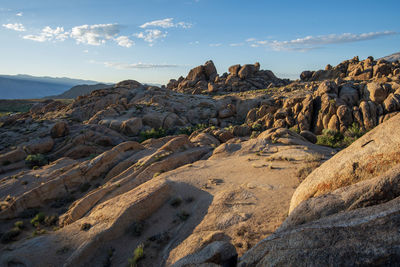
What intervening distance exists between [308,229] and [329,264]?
3.67ft

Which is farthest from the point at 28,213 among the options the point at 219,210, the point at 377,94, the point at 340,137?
the point at 377,94

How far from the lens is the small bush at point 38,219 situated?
643 inches

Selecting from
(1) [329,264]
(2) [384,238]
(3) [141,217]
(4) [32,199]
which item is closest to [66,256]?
(3) [141,217]

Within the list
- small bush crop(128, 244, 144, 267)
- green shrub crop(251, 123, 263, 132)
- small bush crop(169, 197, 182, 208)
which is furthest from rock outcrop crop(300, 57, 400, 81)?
small bush crop(128, 244, 144, 267)

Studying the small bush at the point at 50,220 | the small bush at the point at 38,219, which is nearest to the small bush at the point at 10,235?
the small bush at the point at 38,219

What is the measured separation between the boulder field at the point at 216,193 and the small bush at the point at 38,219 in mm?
123

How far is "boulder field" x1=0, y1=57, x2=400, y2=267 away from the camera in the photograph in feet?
17.9

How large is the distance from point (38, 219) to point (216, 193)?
12.6 metres

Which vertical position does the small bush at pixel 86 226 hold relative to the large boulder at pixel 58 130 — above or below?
below

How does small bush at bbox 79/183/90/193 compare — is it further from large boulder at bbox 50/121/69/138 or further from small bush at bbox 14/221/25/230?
large boulder at bbox 50/121/69/138

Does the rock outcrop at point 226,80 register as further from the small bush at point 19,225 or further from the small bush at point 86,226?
the small bush at point 86,226

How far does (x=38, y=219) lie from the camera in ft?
54.5

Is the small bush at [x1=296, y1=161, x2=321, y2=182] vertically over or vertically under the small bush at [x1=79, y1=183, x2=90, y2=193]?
over

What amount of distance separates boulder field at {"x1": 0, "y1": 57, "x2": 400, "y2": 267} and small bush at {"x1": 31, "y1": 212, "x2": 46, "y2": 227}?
4.8 inches
